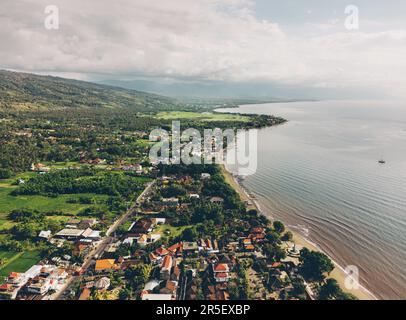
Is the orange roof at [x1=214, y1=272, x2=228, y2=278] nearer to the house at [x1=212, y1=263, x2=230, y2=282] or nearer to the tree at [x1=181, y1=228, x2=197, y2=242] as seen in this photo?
the house at [x1=212, y1=263, x2=230, y2=282]

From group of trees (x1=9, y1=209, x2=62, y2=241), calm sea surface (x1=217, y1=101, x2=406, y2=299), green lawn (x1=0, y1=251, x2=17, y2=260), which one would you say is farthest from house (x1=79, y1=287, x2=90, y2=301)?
calm sea surface (x1=217, y1=101, x2=406, y2=299)

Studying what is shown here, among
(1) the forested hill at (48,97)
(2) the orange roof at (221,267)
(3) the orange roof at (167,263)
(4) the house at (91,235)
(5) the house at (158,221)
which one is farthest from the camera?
(1) the forested hill at (48,97)

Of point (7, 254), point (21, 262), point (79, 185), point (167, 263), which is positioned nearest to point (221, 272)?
point (167, 263)

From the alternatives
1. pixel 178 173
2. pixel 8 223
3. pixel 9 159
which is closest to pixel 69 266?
pixel 8 223

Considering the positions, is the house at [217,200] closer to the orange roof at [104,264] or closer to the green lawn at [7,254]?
the orange roof at [104,264]

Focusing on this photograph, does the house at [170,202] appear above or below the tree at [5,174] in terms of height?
below

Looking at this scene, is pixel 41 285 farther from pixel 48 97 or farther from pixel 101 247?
pixel 48 97

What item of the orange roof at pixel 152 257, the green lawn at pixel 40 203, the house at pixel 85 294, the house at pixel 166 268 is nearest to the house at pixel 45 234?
the green lawn at pixel 40 203
